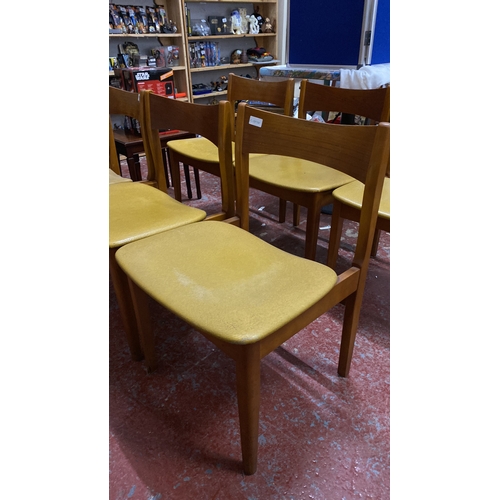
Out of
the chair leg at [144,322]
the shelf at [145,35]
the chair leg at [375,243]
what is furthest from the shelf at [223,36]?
the chair leg at [144,322]

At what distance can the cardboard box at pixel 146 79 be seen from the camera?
2.31 m

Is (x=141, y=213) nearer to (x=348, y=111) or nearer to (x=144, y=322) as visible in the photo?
(x=144, y=322)

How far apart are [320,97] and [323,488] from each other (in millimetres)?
1603

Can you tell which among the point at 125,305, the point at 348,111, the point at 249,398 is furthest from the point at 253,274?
the point at 348,111

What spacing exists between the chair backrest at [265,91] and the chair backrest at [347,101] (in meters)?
0.08

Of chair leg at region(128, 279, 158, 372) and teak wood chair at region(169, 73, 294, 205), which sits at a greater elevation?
teak wood chair at region(169, 73, 294, 205)

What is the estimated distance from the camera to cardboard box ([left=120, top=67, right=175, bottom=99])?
7.59 feet

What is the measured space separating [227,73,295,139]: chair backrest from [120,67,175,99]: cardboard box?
0.62 metres

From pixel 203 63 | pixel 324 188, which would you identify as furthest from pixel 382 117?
pixel 203 63

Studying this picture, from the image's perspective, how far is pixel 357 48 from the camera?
2.42 m

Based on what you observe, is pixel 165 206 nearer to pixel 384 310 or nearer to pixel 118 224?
pixel 118 224

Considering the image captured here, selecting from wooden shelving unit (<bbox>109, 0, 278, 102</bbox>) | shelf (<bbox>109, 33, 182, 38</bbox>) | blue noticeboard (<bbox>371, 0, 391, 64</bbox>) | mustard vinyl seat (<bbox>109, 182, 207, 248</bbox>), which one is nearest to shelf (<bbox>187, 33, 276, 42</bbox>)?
wooden shelving unit (<bbox>109, 0, 278, 102</bbox>)

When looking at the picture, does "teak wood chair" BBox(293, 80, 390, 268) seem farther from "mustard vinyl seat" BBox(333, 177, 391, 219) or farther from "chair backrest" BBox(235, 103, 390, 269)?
"chair backrest" BBox(235, 103, 390, 269)

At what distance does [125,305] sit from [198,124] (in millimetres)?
666
